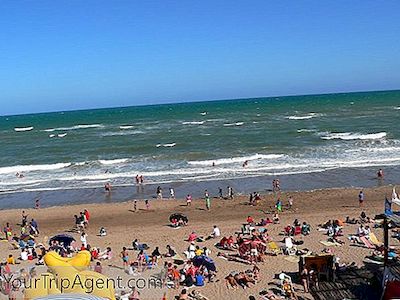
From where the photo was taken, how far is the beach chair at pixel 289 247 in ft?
55.9

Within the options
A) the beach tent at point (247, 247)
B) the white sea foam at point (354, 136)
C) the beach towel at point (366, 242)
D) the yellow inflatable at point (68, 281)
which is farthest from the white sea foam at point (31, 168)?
the yellow inflatable at point (68, 281)

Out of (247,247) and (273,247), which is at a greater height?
(247,247)

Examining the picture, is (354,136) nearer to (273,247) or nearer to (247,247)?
(273,247)

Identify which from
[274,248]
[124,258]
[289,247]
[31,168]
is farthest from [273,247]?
[31,168]

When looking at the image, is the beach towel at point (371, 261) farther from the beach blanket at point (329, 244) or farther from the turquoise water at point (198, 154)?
the turquoise water at point (198, 154)

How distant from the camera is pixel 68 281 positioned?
9.25m

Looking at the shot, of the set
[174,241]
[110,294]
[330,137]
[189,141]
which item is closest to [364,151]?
[330,137]

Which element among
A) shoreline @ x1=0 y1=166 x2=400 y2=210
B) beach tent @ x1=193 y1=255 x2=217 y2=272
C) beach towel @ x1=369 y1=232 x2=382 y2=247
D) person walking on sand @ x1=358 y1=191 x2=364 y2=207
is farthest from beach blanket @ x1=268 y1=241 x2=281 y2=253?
shoreline @ x1=0 y1=166 x2=400 y2=210

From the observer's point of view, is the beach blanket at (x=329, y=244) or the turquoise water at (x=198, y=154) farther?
the turquoise water at (x=198, y=154)

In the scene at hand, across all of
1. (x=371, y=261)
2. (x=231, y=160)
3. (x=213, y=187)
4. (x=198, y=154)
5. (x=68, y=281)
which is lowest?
(x=371, y=261)

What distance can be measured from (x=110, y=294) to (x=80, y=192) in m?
22.4

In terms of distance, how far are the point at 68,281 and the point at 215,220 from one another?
45.7 feet

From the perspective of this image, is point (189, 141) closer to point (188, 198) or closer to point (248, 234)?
point (188, 198)

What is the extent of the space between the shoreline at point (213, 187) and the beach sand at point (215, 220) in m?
1.55
